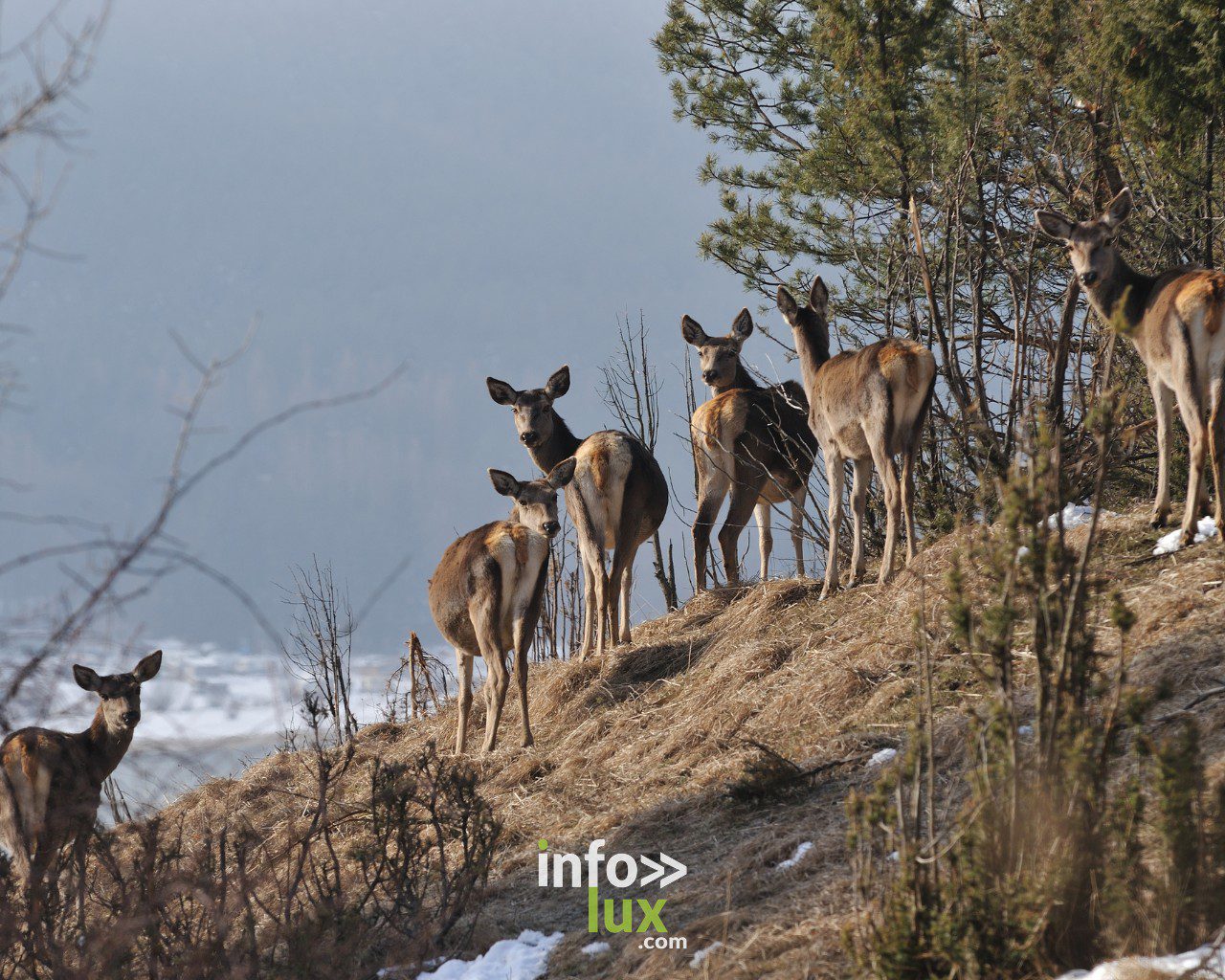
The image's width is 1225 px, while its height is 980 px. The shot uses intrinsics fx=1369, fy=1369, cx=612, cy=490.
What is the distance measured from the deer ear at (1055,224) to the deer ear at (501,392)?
5.48m

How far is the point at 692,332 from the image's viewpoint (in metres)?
13.7

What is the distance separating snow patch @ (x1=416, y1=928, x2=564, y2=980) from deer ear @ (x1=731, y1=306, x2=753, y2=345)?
26.6 feet

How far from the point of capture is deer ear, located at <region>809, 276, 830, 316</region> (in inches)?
456

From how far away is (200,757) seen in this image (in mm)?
4234

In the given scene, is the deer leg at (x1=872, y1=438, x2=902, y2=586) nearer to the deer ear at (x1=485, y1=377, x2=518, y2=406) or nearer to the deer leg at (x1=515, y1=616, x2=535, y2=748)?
the deer leg at (x1=515, y1=616, x2=535, y2=748)

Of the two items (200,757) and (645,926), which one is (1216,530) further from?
(200,757)

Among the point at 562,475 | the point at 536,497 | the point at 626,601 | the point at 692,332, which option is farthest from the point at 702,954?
the point at 692,332

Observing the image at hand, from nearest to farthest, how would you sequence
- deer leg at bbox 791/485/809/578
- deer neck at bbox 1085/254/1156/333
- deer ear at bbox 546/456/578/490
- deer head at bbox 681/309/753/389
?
deer neck at bbox 1085/254/1156/333
deer ear at bbox 546/456/578/490
deer leg at bbox 791/485/809/578
deer head at bbox 681/309/753/389

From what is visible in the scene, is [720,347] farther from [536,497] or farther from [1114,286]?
[1114,286]

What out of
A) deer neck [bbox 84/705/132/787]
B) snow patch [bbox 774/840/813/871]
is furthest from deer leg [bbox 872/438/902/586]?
deer neck [bbox 84/705/132/787]

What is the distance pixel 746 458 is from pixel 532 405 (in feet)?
6.88

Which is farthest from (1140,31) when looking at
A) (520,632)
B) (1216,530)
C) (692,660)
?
(520,632)

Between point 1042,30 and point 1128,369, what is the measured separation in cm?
354

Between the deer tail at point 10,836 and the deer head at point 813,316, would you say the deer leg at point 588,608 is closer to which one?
the deer head at point 813,316
